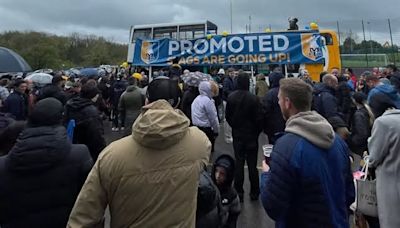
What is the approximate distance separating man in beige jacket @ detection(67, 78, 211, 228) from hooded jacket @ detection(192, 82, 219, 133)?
3.85 m

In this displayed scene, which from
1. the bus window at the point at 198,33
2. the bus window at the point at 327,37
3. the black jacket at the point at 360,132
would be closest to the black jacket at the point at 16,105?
the black jacket at the point at 360,132

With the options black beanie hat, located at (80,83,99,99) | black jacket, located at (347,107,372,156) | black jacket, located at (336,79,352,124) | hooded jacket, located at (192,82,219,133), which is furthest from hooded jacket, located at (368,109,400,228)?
black jacket, located at (336,79,352,124)

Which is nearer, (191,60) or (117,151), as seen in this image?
(117,151)

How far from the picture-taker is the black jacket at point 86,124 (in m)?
4.76

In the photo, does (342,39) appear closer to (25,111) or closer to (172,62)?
(172,62)

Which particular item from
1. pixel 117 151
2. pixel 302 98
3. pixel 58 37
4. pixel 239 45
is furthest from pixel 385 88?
pixel 58 37

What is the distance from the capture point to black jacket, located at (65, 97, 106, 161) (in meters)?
4.76

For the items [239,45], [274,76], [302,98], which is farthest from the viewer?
[239,45]

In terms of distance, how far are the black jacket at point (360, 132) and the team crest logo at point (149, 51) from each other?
9.48 m

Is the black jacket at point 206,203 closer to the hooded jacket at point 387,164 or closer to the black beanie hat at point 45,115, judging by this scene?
the black beanie hat at point 45,115

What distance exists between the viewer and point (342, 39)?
23.7 metres

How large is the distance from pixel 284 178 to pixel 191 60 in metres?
10.6

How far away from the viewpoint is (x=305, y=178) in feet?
7.34

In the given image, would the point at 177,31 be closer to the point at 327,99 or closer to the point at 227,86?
the point at 227,86
